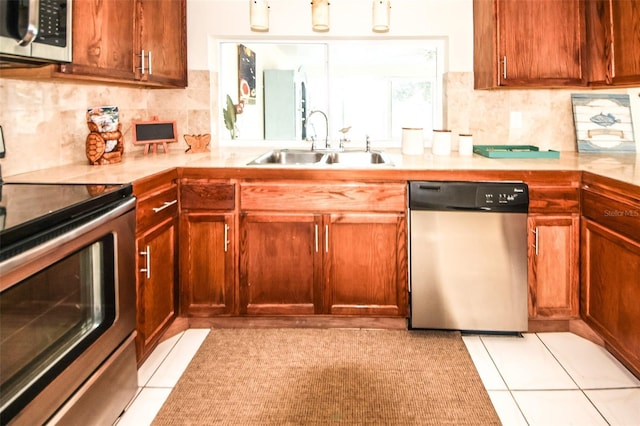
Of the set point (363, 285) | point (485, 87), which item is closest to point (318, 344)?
point (363, 285)

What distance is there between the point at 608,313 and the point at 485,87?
1.53 metres

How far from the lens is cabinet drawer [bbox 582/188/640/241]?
2.01 m

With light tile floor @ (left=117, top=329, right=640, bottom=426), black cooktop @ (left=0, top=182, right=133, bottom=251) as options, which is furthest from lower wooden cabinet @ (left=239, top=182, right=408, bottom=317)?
black cooktop @ (left=0, top=182, right=133, bottom=251)

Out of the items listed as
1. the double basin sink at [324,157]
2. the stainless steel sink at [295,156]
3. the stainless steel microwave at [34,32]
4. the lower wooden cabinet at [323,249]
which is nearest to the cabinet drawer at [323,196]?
the lower wooden cabinet at [323,249]

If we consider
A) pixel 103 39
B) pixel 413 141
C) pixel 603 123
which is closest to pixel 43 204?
pixel 103 39

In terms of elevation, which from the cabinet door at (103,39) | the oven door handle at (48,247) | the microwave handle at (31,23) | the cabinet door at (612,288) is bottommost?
the cabinet door at (612,288)

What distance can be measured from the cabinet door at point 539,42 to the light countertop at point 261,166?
487mm

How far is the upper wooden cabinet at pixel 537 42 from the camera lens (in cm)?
287

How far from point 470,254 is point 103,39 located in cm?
201

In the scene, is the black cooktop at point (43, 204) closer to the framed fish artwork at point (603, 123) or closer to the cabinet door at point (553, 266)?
the cabinet door at point (553, 266)

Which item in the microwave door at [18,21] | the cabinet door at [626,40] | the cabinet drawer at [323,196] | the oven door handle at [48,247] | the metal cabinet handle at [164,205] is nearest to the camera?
the oven door handle at [48,247]

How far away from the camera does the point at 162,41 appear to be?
113 inches

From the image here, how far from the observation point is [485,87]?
122 inches

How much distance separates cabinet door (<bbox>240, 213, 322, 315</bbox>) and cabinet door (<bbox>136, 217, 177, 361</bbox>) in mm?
362
